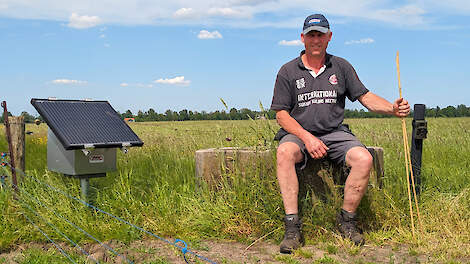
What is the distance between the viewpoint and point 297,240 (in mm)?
3984

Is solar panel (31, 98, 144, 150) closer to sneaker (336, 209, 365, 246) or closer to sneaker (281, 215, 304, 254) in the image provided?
sneaker (281, 215, 304, 254)

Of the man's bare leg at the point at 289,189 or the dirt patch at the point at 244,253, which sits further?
the man's bare leg at the point at 289,189

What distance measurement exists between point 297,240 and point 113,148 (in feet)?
7.03

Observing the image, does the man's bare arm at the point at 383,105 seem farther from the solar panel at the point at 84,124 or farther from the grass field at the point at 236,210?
A: the solar panel at the point at 84,124

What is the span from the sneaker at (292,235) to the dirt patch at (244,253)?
7 centimetres

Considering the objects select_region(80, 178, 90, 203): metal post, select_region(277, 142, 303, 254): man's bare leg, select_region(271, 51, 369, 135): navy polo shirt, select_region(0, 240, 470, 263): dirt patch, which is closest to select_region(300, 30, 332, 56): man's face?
select_region(271, 51, 369, 135): navy polo shirt

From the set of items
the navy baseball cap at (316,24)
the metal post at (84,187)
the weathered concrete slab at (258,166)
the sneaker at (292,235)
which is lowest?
the sneaker at (292,235)

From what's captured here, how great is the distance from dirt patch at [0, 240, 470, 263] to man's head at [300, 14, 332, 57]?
1.79 meters

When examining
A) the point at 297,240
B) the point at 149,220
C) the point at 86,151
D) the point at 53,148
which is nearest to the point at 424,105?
the point at 297,240

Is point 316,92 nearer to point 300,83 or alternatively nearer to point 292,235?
point 300,83

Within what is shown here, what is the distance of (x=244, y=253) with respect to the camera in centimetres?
398

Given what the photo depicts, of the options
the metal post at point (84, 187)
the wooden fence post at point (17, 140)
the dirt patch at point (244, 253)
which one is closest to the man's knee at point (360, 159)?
the dirt patch at point (244, 253)

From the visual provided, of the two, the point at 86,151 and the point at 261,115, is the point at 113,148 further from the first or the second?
the point at 261,115

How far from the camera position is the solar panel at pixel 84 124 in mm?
4523
